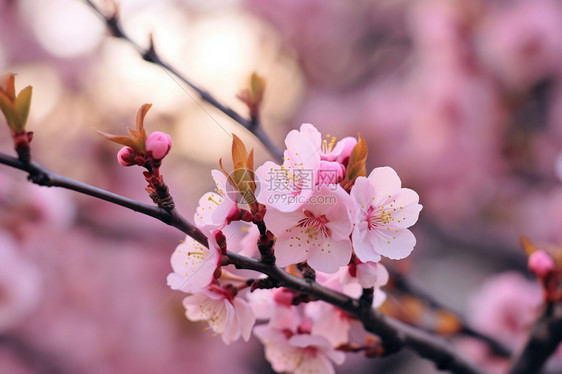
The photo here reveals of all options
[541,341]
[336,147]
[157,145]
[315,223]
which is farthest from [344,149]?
[541,341]

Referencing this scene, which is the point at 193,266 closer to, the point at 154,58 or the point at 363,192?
the point at 363,192

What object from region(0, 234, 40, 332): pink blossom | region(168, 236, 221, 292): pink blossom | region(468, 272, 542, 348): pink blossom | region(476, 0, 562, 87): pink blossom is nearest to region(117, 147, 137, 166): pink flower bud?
Answer: region(168, 236, 221, 292): pink blossom

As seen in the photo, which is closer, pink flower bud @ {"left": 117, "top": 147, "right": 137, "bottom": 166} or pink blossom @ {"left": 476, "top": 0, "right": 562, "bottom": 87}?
pink flower bud @ {"left": 117, "top": 147, "right": 137, "bottom": 166}

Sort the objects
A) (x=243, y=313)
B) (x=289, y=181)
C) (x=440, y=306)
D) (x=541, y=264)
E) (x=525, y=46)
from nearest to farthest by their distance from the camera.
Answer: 1. (x=289, y=181)
2. (x=243, y=313)
3. (x=541, y=264)
4. (x=440, y=306)
5. (x=525, y=46)

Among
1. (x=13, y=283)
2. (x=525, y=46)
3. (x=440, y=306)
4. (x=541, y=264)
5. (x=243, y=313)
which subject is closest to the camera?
(x=243, y=313)

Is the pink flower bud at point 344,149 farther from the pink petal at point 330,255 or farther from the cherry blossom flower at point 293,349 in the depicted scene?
the cherry blossom flower at point 293,349

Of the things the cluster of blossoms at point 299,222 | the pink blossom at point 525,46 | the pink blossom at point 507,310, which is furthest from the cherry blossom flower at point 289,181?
the pink blossom at point 525,46

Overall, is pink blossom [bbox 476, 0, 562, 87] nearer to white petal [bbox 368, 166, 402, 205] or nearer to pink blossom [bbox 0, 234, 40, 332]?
white petal [bbox 368, 166, 402, 205]
